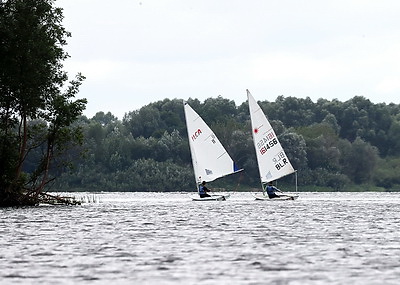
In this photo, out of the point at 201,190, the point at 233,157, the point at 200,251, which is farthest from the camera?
the point at 233,157

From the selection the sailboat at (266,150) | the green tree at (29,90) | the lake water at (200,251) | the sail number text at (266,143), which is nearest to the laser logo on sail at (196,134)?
the sailboat at (266,150)

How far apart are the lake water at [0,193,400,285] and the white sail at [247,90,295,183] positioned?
3888cm

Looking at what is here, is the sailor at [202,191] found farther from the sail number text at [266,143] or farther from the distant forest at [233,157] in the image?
the distant forest at [233,157]

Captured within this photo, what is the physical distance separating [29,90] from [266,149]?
2890cm

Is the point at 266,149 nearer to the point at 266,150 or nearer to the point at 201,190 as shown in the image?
the point at 266,150

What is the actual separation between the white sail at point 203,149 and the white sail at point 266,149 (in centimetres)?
303

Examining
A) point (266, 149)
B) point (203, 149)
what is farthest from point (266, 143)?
point (203, 149)

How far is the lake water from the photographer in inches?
1097

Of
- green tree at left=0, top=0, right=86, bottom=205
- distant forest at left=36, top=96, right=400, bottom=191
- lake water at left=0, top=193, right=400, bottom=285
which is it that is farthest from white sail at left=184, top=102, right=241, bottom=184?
distant forest at left=36, top=96, right=400, bottom=191

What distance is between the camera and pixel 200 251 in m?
35.5

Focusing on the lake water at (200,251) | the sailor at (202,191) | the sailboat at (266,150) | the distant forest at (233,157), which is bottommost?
the lake water at (200,251)

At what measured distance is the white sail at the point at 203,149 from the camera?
97000 millimetres

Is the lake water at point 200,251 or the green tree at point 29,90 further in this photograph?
the green tree at point 29,90

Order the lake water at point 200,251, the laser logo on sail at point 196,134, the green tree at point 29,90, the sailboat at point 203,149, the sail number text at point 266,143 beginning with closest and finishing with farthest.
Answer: the lake water at point 200,251
the green tree at point 29,90
the sail number text at point 266,143
the sailboat at point 203,149
the laser logo on sail at point 196,134
